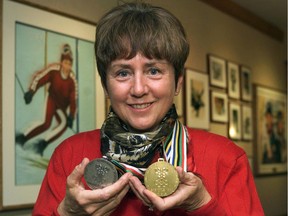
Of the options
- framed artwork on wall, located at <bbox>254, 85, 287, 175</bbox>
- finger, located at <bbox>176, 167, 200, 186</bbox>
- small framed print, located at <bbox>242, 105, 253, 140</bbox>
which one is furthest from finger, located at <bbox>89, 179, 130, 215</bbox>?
framed artwork on wall, located at <bbox>254, 85, 287, 175</bbox>

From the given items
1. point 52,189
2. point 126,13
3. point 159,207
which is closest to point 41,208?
point 52,189

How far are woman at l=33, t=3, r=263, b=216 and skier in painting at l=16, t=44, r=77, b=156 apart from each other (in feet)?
4.69

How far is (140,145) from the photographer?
157 cm

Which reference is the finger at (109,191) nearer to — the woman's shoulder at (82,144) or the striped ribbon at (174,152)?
the striped ribbon at (174,152)

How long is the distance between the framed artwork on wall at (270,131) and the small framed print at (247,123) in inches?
6.9

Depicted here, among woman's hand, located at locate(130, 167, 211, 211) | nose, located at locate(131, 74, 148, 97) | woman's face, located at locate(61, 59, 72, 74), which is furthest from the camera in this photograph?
woman's face, located at locate(61, 59, 72, 74)

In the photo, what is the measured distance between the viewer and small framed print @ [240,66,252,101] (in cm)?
617

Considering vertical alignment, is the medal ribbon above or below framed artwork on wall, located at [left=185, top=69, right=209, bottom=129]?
below

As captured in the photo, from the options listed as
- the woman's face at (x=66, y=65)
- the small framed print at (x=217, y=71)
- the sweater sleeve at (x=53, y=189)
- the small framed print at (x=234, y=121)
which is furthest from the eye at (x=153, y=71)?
the small framed print at (x=234, y=121)

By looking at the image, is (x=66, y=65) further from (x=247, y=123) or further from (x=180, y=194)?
(x=247, y=123)

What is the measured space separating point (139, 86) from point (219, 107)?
412 centimetres

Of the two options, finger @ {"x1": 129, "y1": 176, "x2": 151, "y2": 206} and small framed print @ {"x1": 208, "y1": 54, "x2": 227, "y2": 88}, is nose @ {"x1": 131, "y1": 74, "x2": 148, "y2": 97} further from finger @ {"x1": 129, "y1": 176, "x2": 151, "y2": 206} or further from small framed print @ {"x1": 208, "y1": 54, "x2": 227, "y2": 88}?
small framed print @ {"x1": 208, "y1": 54, "x2": 227, "y2": 88}

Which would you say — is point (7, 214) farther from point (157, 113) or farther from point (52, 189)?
point (157, 113)

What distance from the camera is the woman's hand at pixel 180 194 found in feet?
4.32
